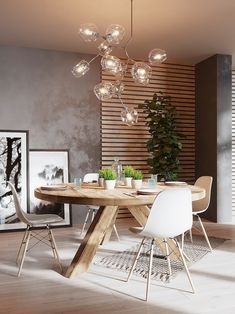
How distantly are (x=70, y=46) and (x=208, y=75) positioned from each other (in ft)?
8.11

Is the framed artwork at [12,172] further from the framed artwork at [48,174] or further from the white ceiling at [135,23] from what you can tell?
the white ceiling at [135,23]

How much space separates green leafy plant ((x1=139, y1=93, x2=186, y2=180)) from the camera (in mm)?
5773

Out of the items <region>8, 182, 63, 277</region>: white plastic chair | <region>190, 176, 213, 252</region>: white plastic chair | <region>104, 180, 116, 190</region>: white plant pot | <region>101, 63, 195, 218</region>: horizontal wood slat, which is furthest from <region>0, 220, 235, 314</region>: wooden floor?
<region>101, 63, 195, 218</region>: horizontal wood slat

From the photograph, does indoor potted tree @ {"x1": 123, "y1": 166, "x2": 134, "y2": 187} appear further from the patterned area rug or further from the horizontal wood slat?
the horizontal wood slat

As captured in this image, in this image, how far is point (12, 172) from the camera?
5.44 metres

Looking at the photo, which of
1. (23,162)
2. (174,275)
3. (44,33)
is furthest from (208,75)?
(174,275)

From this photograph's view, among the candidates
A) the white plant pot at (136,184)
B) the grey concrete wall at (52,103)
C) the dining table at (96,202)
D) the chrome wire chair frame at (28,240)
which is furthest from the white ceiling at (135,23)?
the chrome wire chair frame at (28,240)

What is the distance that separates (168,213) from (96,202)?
57 cm

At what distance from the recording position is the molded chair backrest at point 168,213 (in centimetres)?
274

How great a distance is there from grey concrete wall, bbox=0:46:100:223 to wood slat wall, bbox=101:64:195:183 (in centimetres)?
25

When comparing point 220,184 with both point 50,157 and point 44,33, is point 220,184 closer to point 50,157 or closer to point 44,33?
point 50,157

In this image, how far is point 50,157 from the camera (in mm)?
5703

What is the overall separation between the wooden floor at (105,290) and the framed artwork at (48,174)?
153 cm

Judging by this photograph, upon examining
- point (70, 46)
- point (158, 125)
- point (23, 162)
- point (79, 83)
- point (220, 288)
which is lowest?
point (220, 288)
